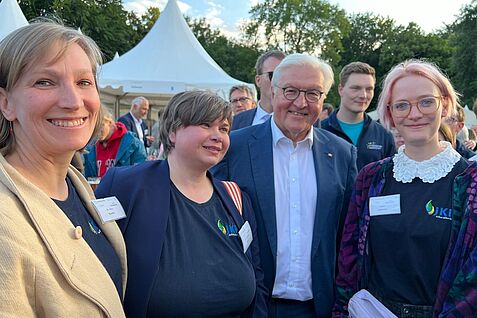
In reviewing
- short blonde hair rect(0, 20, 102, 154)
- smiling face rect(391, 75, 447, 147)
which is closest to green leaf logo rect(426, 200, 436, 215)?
smiling face rect(391, 75, 447, 147)

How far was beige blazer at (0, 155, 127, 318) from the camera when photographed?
1119mm

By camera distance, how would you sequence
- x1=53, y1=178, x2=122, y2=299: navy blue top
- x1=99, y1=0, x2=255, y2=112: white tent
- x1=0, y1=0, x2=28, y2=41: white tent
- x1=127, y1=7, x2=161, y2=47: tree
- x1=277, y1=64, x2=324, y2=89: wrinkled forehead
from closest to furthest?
x1=53, y1=178, x2=122, y2=299: navy blue top → x1=277, y1=64, x2=324, y2=89: wrinkled forehead → x1=0, y1=0, x2=28, y2=41: white tent → x1=99, y1=0, x2=255, y2=112: white tent → x1=127, y1=7, x2=161, y2=47: tree

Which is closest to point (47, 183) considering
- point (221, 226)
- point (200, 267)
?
point (200, 267)

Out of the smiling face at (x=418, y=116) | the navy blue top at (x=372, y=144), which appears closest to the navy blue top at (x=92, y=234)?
the smiling face at (x=418, y=116)

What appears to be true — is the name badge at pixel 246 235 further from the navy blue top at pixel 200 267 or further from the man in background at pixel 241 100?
the man in background at pixel 241 100

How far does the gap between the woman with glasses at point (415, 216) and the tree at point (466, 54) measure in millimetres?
30390

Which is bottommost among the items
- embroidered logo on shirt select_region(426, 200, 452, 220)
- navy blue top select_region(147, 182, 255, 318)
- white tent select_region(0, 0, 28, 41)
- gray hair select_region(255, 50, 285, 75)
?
navy blue top select_region(147, 182, 255, 318)

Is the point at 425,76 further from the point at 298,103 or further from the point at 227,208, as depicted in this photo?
the point at 227,208

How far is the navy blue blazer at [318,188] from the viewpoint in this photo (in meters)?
2.36

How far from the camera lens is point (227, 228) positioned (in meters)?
2.05

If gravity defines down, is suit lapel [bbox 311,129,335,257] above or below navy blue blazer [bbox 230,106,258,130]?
below

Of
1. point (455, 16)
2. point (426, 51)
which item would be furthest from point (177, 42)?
point (426, 51)

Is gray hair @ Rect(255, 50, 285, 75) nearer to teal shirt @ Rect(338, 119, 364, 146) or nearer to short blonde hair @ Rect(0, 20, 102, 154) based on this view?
teal shirt @ Rect(338, 119, 364, 146)

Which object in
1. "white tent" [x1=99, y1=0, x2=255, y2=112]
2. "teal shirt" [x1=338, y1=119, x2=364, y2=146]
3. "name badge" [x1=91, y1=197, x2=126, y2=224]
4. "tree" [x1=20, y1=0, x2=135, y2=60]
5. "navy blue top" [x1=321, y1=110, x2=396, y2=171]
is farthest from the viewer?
"tree" [x1=20, y1=0, x2=135, y2=60]
